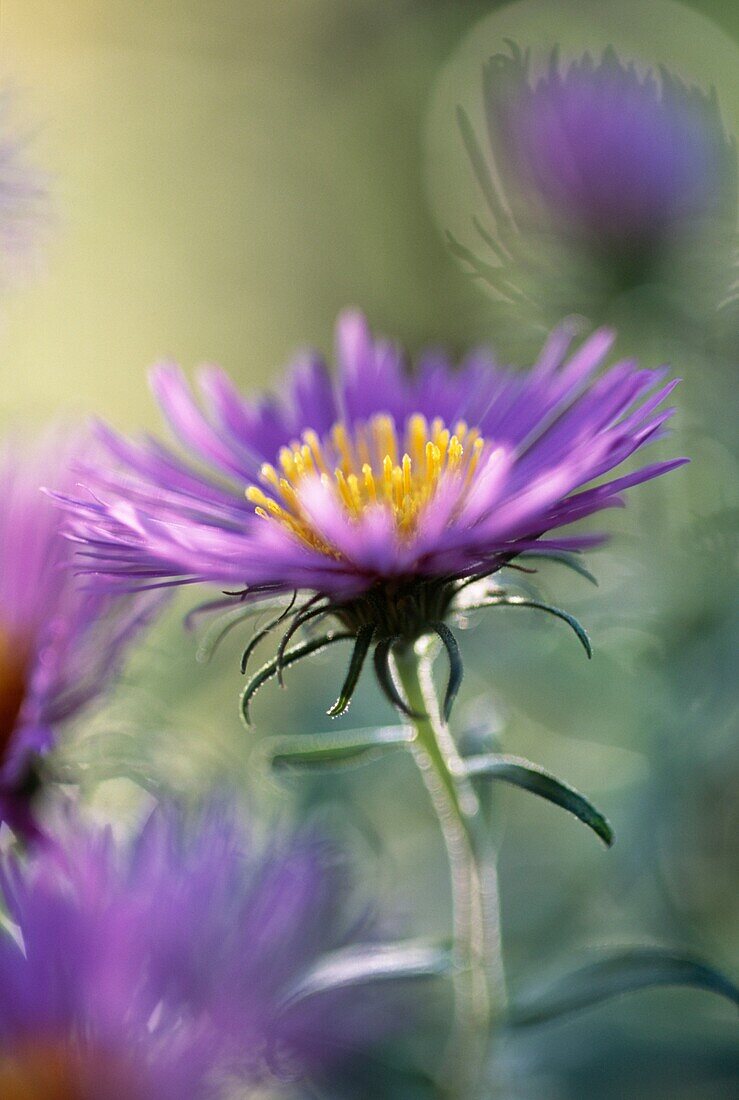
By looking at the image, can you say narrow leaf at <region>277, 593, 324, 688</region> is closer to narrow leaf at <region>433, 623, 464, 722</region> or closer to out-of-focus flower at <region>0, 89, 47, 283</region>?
narrow leaf at <region>433, 623, 464, 722</region>

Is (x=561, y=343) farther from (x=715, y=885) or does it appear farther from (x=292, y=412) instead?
→ (x=715, y=885)

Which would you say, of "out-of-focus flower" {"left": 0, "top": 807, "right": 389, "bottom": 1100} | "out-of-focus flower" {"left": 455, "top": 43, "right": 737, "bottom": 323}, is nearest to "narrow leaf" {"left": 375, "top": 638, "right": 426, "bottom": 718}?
"out-of-focus flower" {"left": 0, "top": 807, "right": 389, "bottom": 1100}

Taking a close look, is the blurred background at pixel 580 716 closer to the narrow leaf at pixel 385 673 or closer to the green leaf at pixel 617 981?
the green leaf at pixel 617 981

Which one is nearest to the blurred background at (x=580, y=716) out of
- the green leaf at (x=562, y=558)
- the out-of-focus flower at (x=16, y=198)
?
the out-of-focus flower at (x=16, y=198)

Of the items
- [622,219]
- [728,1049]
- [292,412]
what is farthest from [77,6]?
[728,1049]

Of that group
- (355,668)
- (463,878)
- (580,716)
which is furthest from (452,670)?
(580,716)

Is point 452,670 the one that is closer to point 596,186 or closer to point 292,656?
point 292,656
